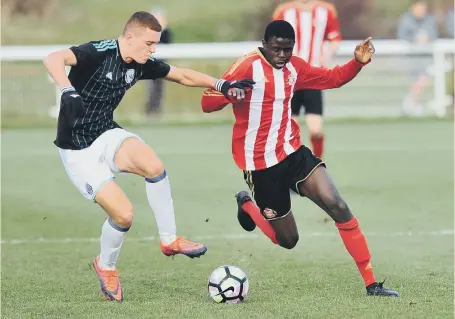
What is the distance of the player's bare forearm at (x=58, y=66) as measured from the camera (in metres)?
7.42

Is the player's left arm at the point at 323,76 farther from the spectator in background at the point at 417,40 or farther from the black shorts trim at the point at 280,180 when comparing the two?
the spectator in background at the point at 417,40

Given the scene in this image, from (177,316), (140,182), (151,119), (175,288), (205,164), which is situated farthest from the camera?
(151,119)

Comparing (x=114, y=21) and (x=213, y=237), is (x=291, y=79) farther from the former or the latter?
(x=114, y=21)

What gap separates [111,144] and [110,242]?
0.70 meters

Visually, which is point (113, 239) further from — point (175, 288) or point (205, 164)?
point (205, 164)

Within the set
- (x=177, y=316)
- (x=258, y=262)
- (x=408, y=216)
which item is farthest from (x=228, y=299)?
(x=408, y=216)

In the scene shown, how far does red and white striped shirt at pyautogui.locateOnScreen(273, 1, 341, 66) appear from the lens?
1330 cm

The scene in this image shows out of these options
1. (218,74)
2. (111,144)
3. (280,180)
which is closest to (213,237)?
(280,180)

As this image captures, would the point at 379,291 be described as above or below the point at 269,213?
below

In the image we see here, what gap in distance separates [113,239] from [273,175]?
1.34 m

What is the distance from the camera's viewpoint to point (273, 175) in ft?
27.9

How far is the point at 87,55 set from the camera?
25.7 ft

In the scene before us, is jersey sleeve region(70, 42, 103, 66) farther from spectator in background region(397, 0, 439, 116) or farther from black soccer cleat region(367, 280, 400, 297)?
spectator in background region(397, 0, 439, 116)

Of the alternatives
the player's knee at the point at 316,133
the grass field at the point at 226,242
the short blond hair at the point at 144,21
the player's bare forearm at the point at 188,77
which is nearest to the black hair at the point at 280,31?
the player's bare forearm at the point at 188,77
